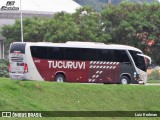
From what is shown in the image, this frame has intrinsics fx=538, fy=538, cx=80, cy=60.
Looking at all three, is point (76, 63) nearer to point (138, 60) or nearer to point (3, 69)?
point (138, 60)

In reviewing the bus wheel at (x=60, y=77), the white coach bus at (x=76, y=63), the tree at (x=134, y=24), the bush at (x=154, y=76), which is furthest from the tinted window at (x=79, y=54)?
the bush at (x=154, y=76)

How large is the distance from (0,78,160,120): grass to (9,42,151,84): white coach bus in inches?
295

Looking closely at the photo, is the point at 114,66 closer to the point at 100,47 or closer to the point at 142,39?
the point at 100,47

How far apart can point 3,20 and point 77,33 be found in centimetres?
1147

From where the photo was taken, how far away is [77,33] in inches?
1496

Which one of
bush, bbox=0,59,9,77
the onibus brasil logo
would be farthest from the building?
bush, bbox=0,59,9,77

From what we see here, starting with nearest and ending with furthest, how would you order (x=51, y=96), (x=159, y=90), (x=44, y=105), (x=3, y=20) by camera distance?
1. (x=44, y=105)
2. (x=51, y=96)
3. (x=159, y=90)
4. (x=3, y=20)

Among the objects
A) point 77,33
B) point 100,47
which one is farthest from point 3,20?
point 100,47

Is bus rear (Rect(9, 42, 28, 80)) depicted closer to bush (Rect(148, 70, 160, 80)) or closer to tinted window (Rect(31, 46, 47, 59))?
tinted window (Rect(31, 46, 47, 59))

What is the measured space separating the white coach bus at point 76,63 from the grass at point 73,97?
750cm

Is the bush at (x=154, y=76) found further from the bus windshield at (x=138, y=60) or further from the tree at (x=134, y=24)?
the bus windshield at (x=138, y=60)

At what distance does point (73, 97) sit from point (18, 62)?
30.8 ft

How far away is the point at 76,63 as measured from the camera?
91.2 ft

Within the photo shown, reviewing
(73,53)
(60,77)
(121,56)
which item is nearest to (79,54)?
(73,53)
